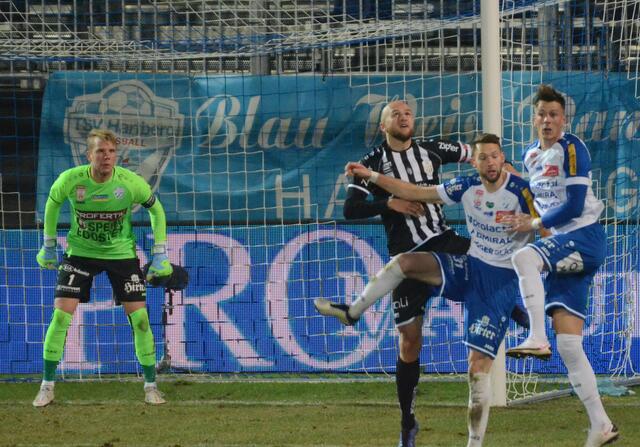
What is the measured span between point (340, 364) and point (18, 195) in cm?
307

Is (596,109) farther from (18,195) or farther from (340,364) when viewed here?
(18,195)

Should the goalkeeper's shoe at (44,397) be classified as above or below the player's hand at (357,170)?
below

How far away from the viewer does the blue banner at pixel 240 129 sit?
421 inches

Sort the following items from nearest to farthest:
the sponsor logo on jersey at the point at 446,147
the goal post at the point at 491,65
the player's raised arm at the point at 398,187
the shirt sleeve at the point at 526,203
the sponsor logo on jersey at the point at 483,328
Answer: the sponsor logo on jersey at the point at 483,328 → the shirt sleeve at the point at 526,203 → the player's raised arm at the point at 398,187 → the sponsor logo on jersey at the point at 446,147 → the goal post at the point at 491,65

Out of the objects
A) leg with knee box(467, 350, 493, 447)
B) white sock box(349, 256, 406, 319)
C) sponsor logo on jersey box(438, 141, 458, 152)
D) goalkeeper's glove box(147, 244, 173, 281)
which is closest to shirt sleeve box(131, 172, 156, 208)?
goalkeeper's glove box(147, 244, 173, 281)

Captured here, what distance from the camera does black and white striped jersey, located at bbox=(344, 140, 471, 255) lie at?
25.0 ft

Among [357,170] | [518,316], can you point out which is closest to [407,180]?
[357,170]

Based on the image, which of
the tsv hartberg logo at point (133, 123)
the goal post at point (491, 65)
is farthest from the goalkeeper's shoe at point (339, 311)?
the tsv hartberg logo at point (133, 123)

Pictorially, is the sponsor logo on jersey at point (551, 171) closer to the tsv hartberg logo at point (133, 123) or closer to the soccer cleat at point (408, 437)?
the soccer cleat at point (408, 437)

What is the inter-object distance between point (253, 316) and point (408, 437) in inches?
141

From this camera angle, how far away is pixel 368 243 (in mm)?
10664

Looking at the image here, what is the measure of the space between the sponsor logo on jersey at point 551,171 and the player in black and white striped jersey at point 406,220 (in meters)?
0.81

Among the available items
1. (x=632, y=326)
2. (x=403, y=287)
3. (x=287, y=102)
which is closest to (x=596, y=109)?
(x=632, y=326)

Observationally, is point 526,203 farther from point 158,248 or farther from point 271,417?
point 158,248
